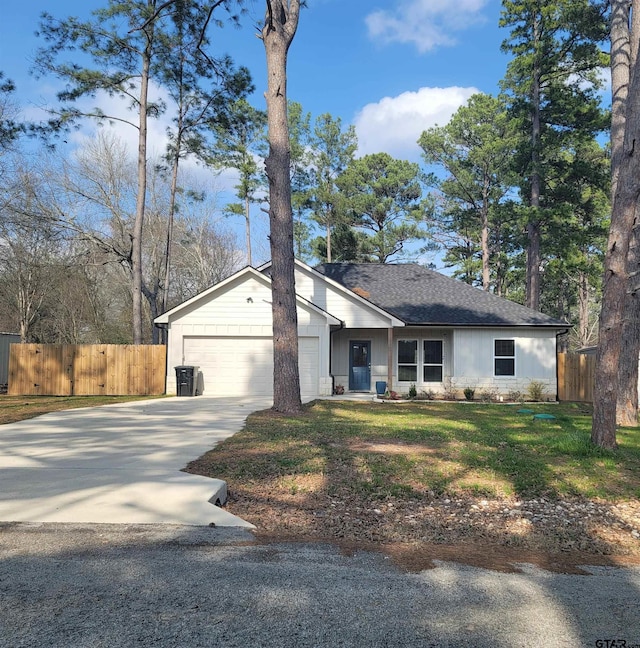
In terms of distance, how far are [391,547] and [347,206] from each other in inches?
1184

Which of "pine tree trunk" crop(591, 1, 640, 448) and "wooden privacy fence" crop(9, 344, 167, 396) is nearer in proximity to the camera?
"pine tree trunk" crop(591, 1, 640, 448)

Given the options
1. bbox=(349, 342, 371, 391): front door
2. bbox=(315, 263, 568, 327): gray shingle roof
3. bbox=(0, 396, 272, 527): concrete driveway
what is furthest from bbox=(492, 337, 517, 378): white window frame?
bbox=(0, 396, 272, 527): concrete driveway

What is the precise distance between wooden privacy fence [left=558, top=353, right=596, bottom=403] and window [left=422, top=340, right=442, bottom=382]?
419cm

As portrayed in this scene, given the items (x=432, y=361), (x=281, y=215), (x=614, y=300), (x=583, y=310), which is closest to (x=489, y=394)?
(x=432, y=361)

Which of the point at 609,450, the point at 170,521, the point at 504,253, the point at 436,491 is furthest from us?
the point at 504,253

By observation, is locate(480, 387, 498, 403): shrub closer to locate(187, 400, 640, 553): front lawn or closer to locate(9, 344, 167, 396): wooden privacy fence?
locate(187, 400, 640, 553): front lawn

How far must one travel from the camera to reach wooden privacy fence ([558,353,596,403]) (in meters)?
18.4

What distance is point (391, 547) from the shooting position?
4156mm

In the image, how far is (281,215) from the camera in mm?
11539

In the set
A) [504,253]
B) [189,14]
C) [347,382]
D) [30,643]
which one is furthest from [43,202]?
[504,253]

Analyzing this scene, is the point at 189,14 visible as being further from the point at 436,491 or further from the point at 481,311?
the point at 436,491

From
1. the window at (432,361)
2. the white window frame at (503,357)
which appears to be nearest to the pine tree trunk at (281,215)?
the window at (432,361)

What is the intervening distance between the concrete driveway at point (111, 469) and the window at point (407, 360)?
29.5 ft

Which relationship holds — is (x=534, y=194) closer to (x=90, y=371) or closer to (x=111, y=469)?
(x=90, y=371)
